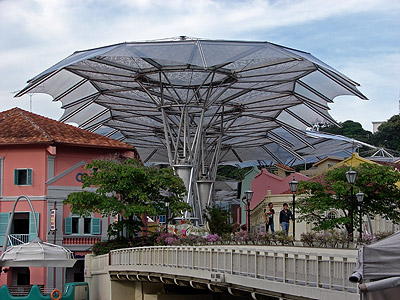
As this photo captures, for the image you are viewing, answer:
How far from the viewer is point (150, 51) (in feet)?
165

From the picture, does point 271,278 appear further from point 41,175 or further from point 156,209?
point 41,175

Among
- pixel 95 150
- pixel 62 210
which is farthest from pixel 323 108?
pixel 62 210

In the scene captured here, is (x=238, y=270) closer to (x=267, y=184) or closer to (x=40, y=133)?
(x=40, y=133)

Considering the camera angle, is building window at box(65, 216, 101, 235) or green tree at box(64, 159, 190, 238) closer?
green tree at box(64, 159, 190, 238)

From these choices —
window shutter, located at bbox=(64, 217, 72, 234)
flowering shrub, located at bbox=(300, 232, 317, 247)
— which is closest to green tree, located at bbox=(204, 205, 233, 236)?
window shutter, located at bbox=(64, 217, 72, 234)

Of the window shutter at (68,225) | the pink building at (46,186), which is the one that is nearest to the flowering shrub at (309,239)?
the pink building at (46,186)

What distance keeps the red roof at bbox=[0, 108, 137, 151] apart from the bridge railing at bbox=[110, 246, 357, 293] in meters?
18.9

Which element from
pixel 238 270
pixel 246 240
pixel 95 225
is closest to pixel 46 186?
pixel 95 225

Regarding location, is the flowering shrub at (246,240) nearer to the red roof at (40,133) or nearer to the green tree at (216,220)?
the red roof at (40,133)

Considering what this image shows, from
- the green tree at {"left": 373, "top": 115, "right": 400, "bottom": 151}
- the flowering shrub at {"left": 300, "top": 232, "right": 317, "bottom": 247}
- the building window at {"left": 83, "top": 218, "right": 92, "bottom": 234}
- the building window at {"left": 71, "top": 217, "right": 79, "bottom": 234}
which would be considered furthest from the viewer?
the green tree at {"left": 373, "top": 115, "right": 400, "bottom": 151}

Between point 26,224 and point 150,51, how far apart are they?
49.4 feet

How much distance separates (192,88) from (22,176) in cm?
1571

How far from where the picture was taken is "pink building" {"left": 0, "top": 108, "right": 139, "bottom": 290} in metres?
53.9

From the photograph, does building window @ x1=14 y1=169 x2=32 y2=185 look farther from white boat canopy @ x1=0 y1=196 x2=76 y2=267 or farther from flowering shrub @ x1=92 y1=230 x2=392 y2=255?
white boat canopy @ x1=0 y1=196 x2=76 y2=267
